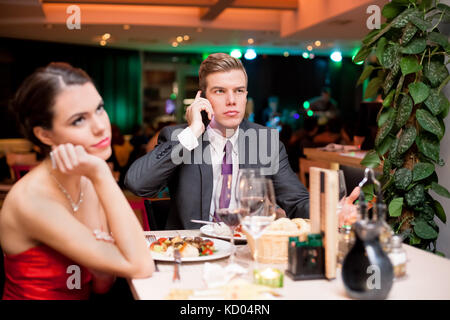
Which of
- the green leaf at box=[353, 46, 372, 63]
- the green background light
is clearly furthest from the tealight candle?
the green background light

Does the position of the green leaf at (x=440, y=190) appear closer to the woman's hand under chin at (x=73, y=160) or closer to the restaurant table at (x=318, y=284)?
the restaurant table at (x=318, y=284)

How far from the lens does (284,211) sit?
8.50 ft

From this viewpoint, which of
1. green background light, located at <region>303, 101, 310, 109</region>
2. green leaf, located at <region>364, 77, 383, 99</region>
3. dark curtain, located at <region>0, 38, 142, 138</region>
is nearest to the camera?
green leaf, located at <region>364, 77, 383, 99</region>

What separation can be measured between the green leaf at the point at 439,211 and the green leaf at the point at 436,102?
0.52 m

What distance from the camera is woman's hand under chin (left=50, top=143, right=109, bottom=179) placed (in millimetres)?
1461

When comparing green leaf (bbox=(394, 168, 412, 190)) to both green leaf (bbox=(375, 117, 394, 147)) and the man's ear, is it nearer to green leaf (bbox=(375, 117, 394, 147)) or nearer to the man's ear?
green leaf (bbox=(375, 117, 394, 147))

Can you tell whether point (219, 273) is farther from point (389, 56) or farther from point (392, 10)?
point (392, 10)

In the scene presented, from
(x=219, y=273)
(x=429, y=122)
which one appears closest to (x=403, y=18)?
(x=429, y=122)

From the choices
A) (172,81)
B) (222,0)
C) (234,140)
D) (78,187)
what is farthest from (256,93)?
(78,187)

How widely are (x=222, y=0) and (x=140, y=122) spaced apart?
26.5 ft

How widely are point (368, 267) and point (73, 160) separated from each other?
83 cm

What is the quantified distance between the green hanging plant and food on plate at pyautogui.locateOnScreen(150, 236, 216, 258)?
1508 millimetres

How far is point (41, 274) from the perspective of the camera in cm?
156

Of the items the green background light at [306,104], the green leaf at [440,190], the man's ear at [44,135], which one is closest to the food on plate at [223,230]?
the man's ear at [44,135]
